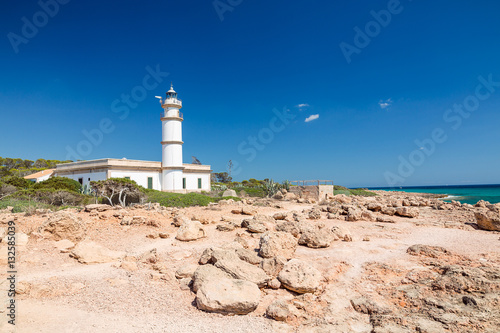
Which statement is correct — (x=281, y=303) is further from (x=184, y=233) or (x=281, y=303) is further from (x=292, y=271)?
(x=184, y=233)

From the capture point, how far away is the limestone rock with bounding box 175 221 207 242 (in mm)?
8602

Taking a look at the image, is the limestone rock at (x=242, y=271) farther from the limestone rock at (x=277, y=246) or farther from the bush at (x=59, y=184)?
the bush at (x=59, y=184)

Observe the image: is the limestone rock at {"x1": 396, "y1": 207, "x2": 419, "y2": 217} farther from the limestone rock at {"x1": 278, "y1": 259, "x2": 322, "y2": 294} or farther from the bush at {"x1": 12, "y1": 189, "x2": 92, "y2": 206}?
the bush at {"x1": 12, "y1": 189, "x2": 92, "y2": 206}

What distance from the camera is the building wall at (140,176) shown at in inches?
949

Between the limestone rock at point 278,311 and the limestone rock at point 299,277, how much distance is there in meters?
0.68

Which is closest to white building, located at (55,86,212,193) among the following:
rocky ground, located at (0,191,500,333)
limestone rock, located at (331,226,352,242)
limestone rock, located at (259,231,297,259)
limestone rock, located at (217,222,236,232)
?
rocky ground, located at (0,191,500,333)

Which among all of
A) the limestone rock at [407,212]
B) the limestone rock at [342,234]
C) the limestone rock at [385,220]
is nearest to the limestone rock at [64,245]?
the limestone rock at [342,234]

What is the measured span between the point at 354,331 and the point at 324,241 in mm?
3949

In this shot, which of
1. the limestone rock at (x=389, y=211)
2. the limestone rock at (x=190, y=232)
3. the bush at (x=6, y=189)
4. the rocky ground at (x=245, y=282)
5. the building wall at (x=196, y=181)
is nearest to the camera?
the rocky ground at (x=245, y=282)

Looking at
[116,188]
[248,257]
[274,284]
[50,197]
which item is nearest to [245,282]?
[274,284]

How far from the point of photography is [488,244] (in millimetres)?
8469

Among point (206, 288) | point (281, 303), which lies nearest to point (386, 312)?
point (281, 303)

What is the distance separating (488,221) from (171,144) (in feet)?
74.4

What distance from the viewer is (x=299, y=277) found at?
5383mm
